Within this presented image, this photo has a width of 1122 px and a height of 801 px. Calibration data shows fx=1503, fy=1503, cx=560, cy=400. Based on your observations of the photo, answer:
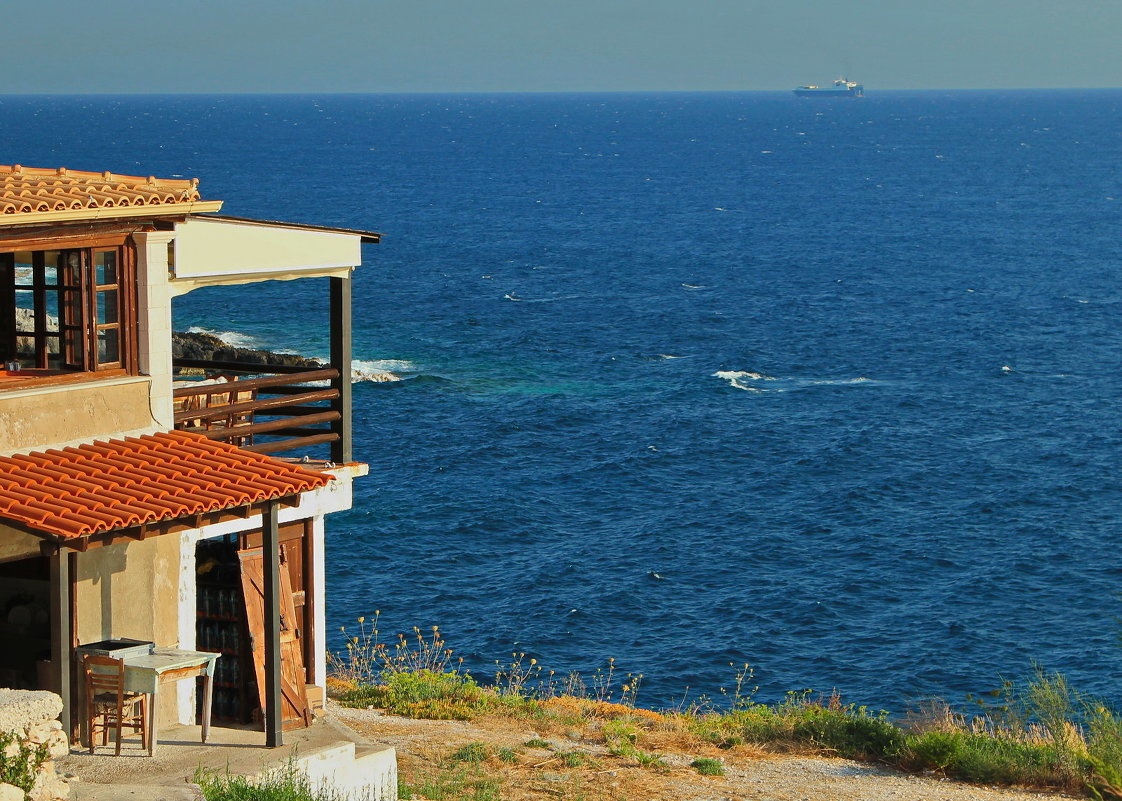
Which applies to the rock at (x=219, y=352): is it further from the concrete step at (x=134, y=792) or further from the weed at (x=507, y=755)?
the concrete step at (x=134, y=792)

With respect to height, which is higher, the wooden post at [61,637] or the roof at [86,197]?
the roof at [86,197]

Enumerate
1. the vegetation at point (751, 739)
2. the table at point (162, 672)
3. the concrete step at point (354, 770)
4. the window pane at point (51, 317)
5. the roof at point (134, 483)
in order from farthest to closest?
the vegetation at point (751, 739)
the window pane at point (51, 317)
the concrete step at point (354, 770)
the table at point (162, 672)
the roof at point (134, 483)

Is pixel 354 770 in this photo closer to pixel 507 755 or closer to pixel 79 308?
pixel 507 755

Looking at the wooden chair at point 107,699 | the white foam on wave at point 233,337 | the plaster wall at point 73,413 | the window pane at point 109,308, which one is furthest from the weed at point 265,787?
the white foam on wave at point 233,337

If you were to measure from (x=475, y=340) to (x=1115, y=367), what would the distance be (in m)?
32.4

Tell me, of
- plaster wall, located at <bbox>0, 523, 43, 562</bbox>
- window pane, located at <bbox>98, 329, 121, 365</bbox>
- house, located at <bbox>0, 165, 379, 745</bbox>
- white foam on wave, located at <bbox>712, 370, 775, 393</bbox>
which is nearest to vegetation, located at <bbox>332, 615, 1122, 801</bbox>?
house, located at <bbox>0, 165, 379, 745</bbox>

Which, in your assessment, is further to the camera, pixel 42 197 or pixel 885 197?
pixel 885 197

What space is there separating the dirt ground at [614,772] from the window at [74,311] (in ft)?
20.1

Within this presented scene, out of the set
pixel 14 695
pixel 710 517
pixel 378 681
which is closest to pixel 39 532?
pixel 14 695

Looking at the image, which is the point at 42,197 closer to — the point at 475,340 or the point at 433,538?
the point at 433,538

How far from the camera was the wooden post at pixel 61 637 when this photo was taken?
14.5 meters

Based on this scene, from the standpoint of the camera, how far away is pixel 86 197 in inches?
586

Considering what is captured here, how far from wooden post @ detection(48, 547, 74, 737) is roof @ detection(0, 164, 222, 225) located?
3.27m

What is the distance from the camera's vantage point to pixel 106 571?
15.7 m
